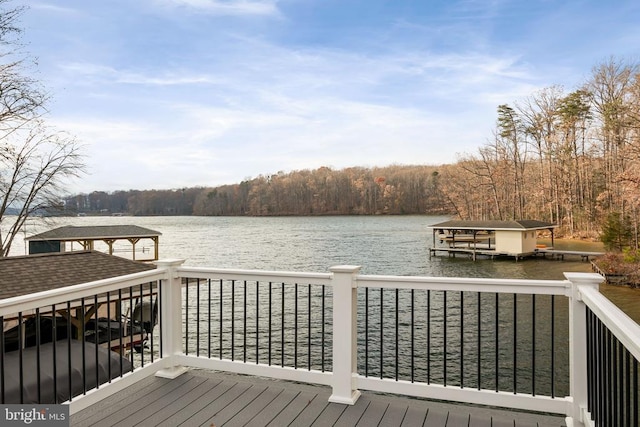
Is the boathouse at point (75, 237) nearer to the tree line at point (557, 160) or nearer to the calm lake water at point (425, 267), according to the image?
the calm lake water at point (425, 267)

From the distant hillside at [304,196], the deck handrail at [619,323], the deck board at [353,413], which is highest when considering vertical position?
the distant hillside at [304,196]

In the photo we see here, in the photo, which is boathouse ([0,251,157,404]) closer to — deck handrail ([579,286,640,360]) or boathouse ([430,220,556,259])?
deck handrail ([579,286,640,360])

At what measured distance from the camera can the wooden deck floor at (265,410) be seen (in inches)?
109

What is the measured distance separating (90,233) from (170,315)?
22133 millimetres

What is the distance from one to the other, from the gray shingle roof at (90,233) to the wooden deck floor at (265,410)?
21.4 metres

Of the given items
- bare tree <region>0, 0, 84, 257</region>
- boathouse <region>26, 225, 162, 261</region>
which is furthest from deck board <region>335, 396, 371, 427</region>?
boathouse <region>26, 225, 162, 261</region>

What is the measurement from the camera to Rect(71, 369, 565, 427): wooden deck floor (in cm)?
277

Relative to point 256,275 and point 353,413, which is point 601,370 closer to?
point 353,413

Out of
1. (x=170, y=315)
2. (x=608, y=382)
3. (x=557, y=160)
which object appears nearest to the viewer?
(x=608, y=382)

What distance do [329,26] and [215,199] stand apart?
81755 millimetres

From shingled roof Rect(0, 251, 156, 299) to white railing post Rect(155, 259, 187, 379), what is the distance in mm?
3988

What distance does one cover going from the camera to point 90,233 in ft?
75.0

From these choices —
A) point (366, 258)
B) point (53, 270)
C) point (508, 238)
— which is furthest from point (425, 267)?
point (53, 270)

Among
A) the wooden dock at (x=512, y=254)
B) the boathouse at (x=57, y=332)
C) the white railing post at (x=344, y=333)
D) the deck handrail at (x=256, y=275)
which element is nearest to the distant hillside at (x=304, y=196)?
the wooden dock at (x=512, y=254)
